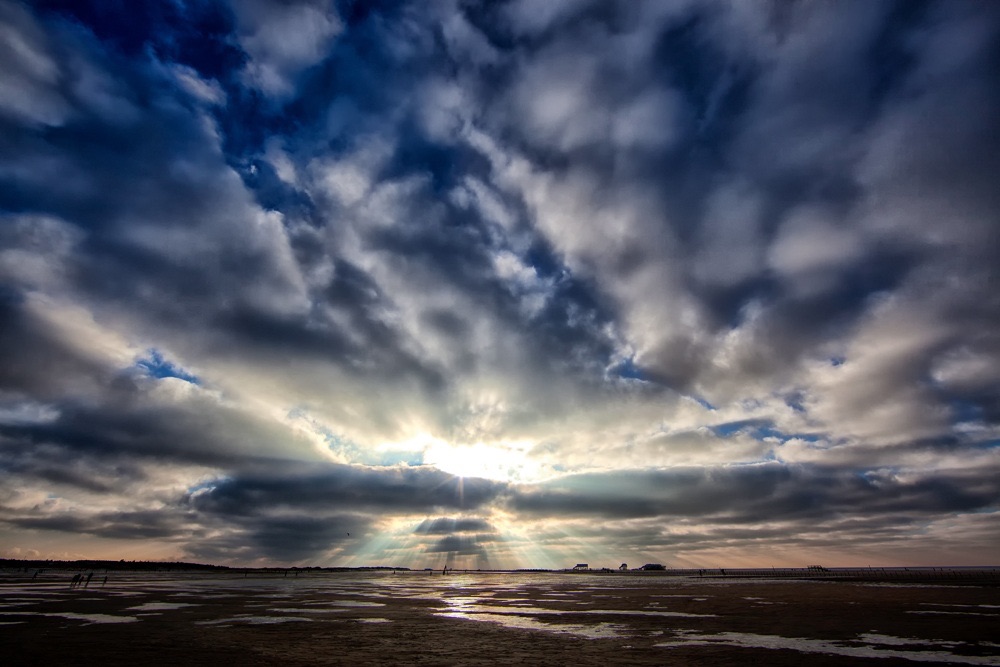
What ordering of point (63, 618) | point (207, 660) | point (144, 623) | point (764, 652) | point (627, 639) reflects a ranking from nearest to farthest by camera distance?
point (207, 660), point (764, 652), point (627, 639), point (144, 623), point (63, 618)

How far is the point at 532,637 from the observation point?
2758cm

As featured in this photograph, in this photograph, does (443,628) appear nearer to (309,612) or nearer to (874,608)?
(309,612)

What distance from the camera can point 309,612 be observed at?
41.9 m

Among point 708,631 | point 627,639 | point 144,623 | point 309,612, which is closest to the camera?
point 627,639

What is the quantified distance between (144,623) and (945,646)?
47023 millimetres

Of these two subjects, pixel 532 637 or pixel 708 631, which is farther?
pixel 708 631

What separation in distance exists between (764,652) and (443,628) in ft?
61.0

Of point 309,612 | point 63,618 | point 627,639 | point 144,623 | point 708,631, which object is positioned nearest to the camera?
point 627,639

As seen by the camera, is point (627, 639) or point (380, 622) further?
point (380, 622)

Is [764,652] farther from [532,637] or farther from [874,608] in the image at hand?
[874,608]

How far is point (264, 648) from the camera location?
24.2m

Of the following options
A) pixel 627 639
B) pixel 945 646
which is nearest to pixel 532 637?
pixel 627 639

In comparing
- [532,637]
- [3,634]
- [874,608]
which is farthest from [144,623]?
[874,608]

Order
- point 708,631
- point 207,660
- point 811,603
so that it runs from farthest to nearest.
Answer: point 811,603 → point 708,631 → point 207,660
